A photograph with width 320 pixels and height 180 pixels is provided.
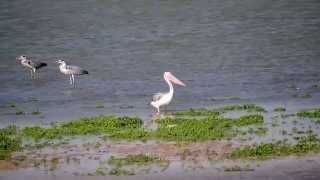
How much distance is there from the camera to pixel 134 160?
1298 cm

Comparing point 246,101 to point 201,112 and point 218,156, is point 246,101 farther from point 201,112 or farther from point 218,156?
point 218,156

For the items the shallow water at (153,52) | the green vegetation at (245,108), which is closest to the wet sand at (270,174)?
the green vegetation at (245,108)

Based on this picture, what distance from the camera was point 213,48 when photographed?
29.8m

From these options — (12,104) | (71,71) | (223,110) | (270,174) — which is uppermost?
(71,71)

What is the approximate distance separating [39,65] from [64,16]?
1338cm

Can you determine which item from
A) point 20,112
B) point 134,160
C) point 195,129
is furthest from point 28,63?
point 134,160

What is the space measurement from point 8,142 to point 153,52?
14.9 metres

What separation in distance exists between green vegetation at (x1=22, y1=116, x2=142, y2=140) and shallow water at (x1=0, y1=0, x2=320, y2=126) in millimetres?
1441

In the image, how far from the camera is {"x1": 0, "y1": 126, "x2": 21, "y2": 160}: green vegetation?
14055 mm

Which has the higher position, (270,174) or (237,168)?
(237,168)

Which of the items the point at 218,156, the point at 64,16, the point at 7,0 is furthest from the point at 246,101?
the point at 7,0

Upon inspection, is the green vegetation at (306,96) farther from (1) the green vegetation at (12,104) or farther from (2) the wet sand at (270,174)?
(1) the green vegetation at (12,104)

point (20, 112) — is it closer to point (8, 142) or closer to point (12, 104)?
point (12, 104)

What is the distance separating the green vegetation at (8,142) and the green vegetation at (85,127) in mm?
266
